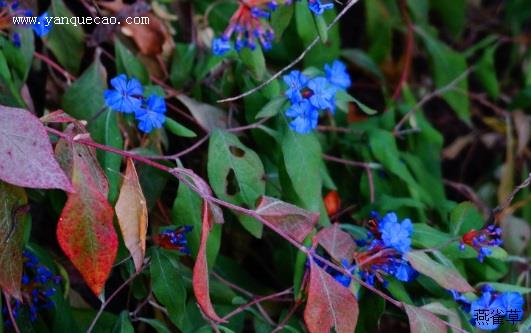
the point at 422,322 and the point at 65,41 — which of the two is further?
the point at 65,41

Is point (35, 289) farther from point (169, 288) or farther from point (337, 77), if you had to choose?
point (337, 77)

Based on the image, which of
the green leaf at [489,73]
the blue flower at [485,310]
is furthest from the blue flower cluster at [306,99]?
the green leaf at [489,73]

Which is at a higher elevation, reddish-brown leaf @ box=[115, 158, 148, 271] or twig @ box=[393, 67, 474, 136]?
twig @ box=[393, 67, 474, 136]

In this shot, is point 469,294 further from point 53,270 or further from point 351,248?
point 53,270

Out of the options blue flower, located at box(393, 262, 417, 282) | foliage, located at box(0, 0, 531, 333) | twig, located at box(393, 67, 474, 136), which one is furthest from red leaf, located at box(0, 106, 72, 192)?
twig, located at box(393, 67, 474, 136)

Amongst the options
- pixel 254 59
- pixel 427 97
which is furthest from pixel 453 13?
pixel 254 59

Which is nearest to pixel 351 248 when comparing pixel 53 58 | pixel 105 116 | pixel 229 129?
pixel 229 129

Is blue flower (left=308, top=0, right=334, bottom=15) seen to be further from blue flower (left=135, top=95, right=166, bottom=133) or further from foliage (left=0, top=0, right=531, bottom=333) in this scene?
blue flower (left=135, top=95, right=166, bottom=133)

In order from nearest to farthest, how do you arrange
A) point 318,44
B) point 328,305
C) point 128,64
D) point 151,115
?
point 328,305 < point 151,115 < point 128,64 < point 318,44
